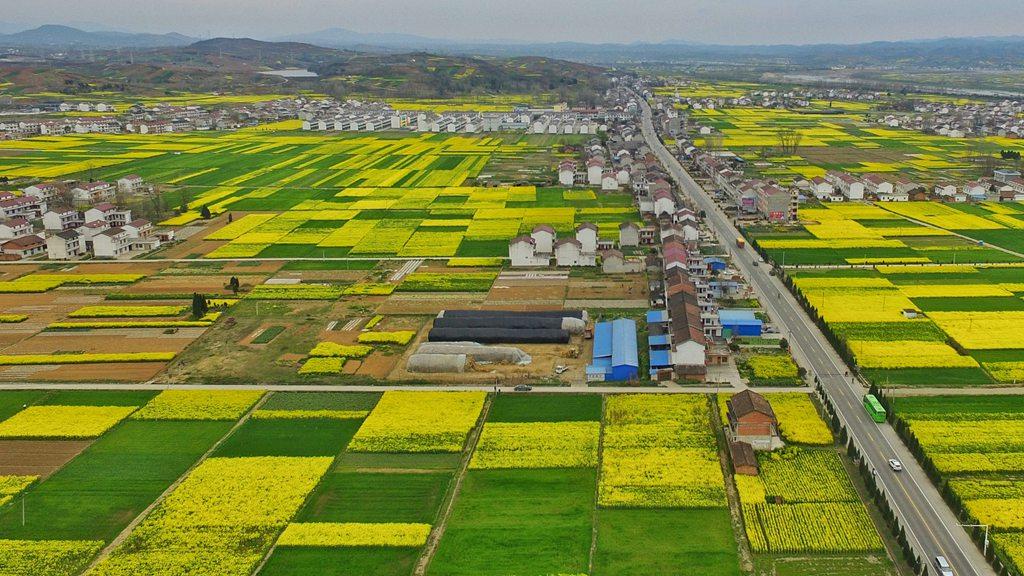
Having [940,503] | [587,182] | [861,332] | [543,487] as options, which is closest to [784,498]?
[940,503]

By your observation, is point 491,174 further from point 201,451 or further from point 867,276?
point 201,451

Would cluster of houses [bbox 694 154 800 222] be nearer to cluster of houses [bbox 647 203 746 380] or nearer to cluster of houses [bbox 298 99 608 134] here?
cluster of houses [bbox 647 203 746 380]

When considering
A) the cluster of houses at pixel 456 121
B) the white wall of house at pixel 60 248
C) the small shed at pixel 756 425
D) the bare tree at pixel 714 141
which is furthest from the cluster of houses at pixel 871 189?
the cluster of houses at pixel 456 121

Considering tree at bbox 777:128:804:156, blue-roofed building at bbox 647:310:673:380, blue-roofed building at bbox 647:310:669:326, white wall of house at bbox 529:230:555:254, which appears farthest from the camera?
tree at bbox 777:128:804:156

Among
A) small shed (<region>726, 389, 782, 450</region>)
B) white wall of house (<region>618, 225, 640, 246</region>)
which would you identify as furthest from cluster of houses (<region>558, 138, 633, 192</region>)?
small shed (<region>726, 389, 782, 450</region>)

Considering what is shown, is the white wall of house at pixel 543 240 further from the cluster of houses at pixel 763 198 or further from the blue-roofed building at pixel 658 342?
the cluster of houses at pixel 763 198

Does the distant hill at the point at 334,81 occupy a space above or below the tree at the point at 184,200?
above
